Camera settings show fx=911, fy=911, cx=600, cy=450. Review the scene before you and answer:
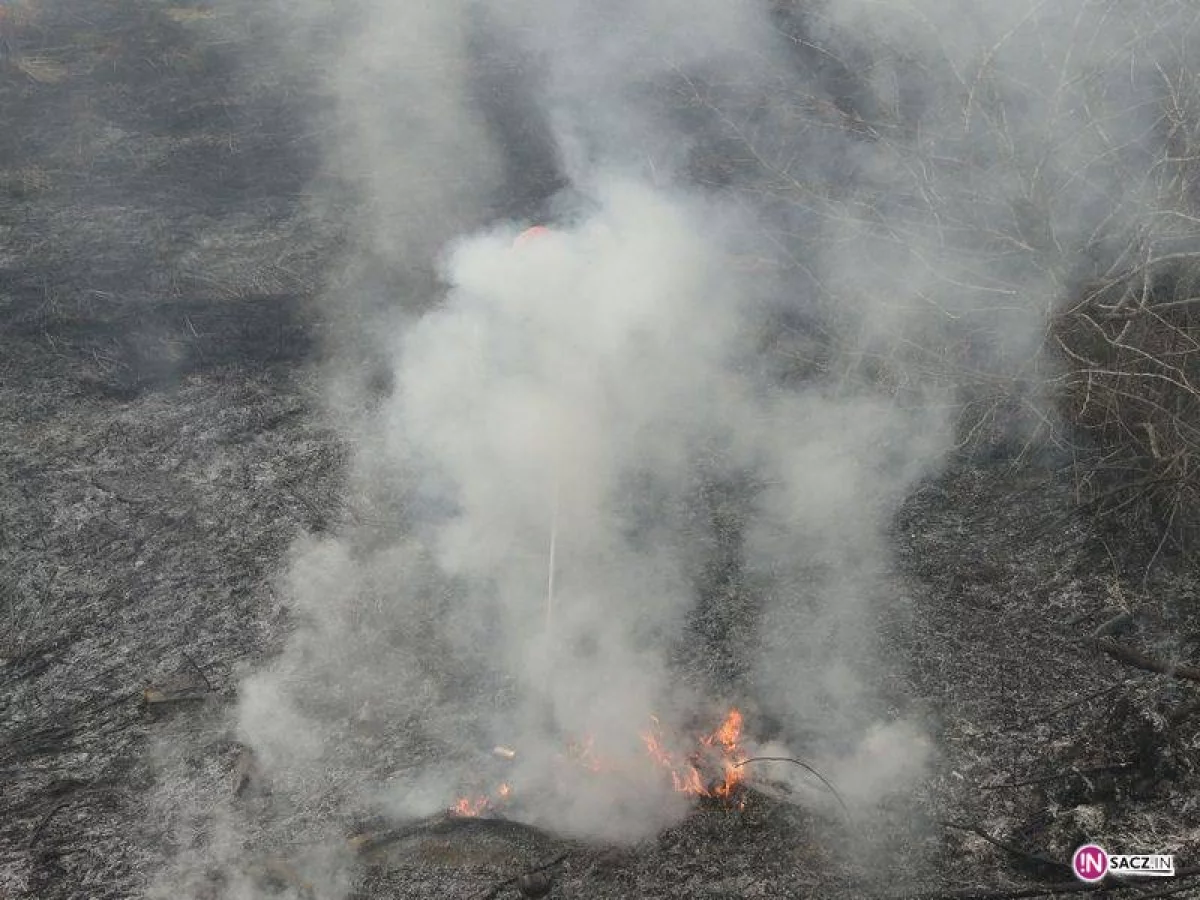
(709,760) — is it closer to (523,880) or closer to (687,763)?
(687,763)

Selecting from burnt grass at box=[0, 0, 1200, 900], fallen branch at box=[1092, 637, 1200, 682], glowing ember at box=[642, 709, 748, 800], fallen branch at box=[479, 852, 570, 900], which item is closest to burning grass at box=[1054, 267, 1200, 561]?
burnt grass at box=[0, 0, 1200, 900]

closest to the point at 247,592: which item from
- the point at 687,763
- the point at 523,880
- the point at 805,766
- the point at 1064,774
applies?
the point at 523,880

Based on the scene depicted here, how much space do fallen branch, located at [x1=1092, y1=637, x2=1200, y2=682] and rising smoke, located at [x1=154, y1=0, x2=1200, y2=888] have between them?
1.21 m

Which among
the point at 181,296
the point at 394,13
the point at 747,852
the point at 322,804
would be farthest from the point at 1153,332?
the point at 394,13

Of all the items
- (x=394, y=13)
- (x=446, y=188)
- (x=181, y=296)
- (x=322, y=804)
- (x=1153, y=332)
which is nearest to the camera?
(x=322, y=804)

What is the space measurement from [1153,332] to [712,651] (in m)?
3.80

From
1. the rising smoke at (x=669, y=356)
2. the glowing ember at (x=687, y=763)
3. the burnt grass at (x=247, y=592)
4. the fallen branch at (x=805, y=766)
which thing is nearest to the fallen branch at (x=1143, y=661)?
the burnt grass at (x=247, y=592)

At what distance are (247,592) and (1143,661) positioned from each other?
218 inches

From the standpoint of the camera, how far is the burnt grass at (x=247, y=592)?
4430 millimetres

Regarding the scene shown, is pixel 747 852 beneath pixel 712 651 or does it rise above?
beneath

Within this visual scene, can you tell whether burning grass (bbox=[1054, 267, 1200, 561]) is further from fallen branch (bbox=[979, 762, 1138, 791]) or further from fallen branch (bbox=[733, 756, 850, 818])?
fallen branch (bbox=[733, 756, 850, 818])

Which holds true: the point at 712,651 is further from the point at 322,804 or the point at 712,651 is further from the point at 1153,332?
the point at 1153,332

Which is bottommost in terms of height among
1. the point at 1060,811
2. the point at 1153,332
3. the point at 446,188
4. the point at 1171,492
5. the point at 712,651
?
the point at 1060,811

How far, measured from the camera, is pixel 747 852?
440 centimetres
